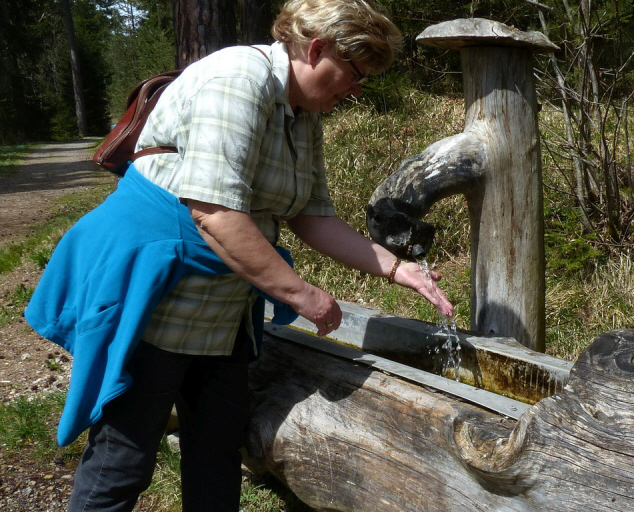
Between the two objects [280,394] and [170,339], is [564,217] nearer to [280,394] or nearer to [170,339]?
[280,394]

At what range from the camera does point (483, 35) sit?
2266 millimetres

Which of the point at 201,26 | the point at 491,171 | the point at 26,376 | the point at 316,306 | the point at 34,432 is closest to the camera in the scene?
the point at 316,306

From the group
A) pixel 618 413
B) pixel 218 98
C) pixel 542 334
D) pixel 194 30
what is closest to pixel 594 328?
pixel 542 334

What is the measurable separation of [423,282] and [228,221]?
0.77 metres

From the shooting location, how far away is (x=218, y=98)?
166 centimetres

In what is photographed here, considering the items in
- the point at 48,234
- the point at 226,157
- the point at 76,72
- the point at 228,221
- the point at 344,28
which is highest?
the point at 76,72

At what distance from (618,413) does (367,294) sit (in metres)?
3.29

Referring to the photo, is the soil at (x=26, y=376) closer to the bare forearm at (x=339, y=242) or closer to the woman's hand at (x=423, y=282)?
the bare forearm at (x=339, y=242)

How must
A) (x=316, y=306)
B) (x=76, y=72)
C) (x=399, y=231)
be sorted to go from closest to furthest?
(x=316, y=306)
(x=399, y=231)
(x=76, y=72)

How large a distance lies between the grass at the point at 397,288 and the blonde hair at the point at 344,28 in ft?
5.62

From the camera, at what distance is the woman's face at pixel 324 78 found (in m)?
1.80

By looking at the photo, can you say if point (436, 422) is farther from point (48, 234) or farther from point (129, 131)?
point (48, 234)

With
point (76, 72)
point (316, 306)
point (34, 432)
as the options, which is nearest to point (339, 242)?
point (316, 306)

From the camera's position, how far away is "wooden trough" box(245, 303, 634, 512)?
1479mm
